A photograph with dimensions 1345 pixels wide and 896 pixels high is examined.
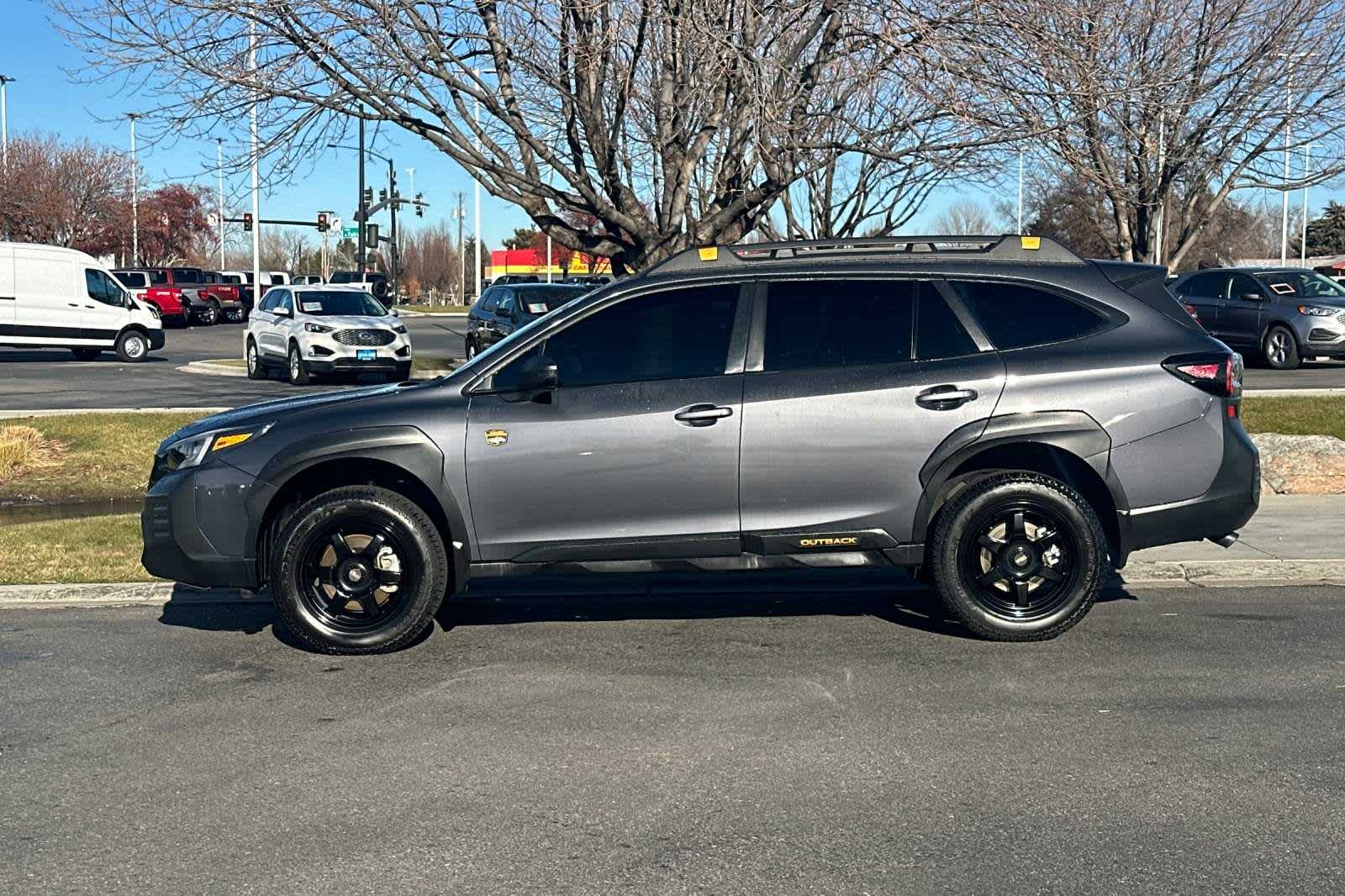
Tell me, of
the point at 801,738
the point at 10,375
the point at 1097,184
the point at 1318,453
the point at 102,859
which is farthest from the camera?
the point at 10,375

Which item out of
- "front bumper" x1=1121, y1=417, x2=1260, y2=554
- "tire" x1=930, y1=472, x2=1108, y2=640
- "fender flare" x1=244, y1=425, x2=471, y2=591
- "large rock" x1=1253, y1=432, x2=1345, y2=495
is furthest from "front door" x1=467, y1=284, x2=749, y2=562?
"large rock" x1=1253, y1=432, x2=1345, y2=495

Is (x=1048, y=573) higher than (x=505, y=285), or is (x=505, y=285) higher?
(x=505, y=285)

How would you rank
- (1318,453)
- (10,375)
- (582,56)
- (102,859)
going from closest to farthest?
1. (102,859)
2. (1318,453)
3. (582,56)
4. (10,375)

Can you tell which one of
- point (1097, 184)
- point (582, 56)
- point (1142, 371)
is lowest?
point (1142, 371)

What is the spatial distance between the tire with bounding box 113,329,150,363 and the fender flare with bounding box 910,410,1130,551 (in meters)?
27.0

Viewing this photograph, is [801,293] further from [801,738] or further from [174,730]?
[174,730]

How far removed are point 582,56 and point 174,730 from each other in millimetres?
9493

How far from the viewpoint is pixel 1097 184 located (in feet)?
48.4

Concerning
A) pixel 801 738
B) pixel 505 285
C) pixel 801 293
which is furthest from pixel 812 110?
pixel 505 285

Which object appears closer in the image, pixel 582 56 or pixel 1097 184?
pixel 582 56

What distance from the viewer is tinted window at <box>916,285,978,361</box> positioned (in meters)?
7.05

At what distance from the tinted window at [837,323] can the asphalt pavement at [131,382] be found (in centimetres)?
786

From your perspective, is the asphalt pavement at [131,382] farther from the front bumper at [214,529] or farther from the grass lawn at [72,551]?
the front bumper at [214,529]

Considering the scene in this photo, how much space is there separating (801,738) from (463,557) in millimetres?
2210
